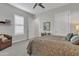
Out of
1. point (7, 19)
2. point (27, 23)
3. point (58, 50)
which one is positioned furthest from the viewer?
point (27, 23)

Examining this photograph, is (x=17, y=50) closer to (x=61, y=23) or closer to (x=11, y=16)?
(x=11, y=16)

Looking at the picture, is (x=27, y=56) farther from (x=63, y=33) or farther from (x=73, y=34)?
(x=73, y=34)

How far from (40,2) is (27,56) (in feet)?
4.07

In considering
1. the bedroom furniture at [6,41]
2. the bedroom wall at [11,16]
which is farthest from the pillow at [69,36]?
the bedroom furniture at [6,41]

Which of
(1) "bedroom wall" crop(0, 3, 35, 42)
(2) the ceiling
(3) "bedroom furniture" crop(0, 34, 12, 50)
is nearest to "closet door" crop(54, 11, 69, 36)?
(2) the ceiling

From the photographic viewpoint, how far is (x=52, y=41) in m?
2.52

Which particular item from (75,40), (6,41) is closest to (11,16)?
(6,41)

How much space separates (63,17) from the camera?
2639mm

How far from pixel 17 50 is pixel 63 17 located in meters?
1.38

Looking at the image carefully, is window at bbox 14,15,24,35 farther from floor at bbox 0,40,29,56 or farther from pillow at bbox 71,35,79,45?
pillow at bbox 71,35,79,45

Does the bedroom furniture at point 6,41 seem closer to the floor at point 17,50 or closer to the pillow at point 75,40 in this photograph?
the floor at point 17,50

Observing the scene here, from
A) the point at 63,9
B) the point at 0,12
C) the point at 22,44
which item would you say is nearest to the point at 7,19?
the point at 0,12

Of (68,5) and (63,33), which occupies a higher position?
(68,5)

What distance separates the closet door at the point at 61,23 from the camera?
2.62m
